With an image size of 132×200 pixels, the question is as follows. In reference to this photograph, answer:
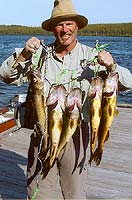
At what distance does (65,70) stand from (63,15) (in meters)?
0.42

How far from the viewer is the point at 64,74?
3387 millimetres

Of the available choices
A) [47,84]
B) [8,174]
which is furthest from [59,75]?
[8,174]

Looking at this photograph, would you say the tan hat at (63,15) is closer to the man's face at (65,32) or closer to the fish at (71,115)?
the man's face at (65,32)

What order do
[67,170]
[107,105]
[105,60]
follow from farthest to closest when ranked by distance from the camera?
[67,170], [107,105], [105,60]

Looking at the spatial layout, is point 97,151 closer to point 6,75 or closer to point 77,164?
point 77,164

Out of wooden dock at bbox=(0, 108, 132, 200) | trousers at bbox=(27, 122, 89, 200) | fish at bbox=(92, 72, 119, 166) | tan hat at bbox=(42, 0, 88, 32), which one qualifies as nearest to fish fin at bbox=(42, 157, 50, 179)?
trousers at bbox=(27, 122, 89, 200)

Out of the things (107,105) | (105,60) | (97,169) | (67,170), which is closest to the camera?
(105,60)

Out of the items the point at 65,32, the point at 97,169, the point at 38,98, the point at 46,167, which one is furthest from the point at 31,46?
the point at 97,169

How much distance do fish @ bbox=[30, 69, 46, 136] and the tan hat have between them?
44cm

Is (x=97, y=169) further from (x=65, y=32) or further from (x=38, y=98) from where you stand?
(x=65, y=32)

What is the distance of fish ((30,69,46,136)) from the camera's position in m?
3.19

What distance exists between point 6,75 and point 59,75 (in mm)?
420

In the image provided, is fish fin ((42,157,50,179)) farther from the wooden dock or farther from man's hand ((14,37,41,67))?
the wooden dock

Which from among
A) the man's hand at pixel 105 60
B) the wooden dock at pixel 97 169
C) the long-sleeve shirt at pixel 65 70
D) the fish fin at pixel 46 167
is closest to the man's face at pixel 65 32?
the long-sleeve shirt at pixel 65 70
